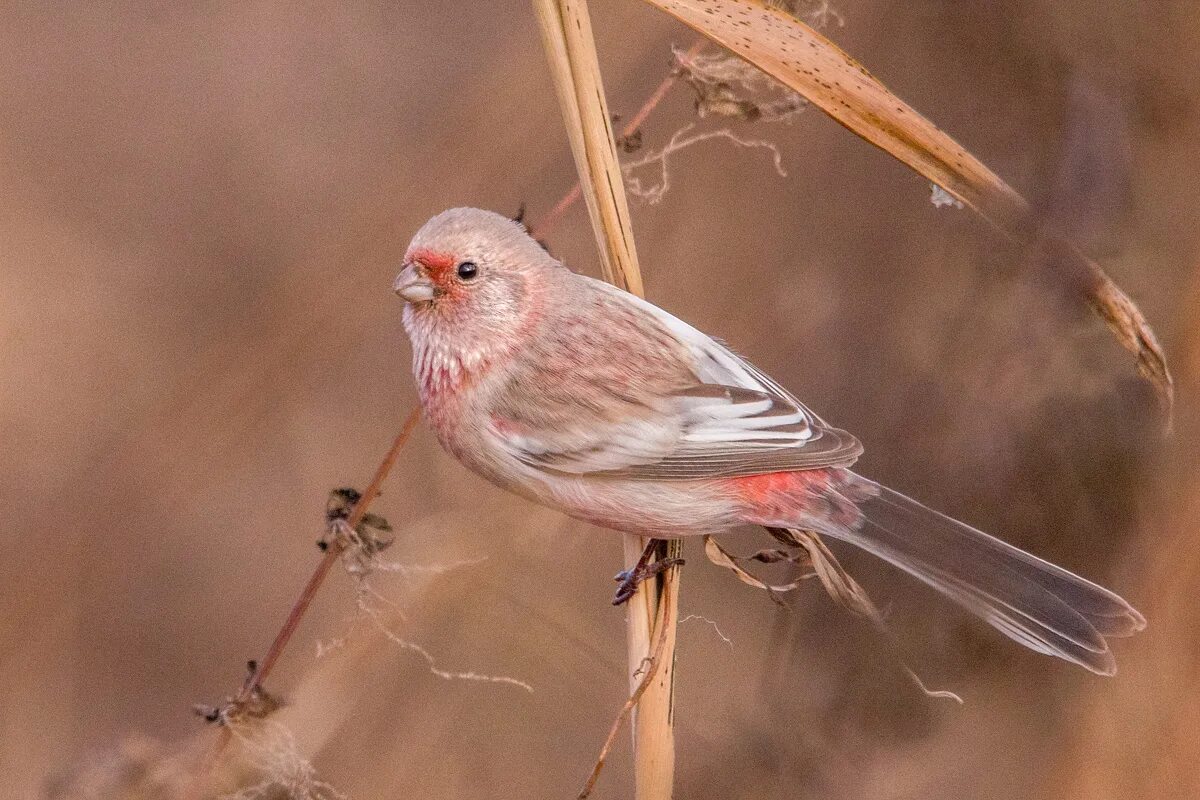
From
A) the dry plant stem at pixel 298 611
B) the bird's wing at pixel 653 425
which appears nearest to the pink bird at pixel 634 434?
the bird's wing at pixel 653 425

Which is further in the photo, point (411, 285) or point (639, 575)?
point (639, 575)

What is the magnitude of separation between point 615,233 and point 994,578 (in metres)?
0.85

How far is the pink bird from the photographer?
5.94ft

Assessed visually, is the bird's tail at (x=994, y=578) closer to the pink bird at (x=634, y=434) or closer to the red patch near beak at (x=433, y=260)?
the pink bird at (x=634, y=434)

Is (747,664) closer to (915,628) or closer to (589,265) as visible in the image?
(915,628)

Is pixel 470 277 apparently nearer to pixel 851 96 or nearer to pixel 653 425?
pixel 653 425

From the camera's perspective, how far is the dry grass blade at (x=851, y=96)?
1.62m

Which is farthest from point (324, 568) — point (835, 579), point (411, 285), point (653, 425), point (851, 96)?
point (851, 96)

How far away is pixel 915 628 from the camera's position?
2.25m

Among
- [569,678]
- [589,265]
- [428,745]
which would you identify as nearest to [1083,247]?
[589,265]

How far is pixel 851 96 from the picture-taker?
1.64 m

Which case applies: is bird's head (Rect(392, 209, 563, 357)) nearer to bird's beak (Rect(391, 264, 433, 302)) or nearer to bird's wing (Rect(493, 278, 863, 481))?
bird's beak (Rect(391, 264, 433, 302))

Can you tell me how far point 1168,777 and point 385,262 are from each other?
1.79 metres

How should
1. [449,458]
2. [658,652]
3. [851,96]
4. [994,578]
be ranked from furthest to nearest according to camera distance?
[449,458], [994,578], [658,652], [851,96]
